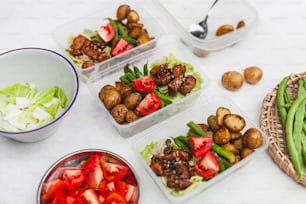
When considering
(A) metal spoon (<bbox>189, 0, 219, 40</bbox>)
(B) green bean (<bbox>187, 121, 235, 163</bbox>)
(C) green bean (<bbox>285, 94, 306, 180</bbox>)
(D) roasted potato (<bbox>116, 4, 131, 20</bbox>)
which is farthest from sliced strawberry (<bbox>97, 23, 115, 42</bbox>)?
(C) green bean (<bbox>285, 94, 306, 180</bbox>)

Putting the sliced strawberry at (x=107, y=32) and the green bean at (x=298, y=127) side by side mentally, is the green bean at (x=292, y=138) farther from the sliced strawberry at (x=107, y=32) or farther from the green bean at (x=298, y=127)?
the sliced strawberry at (x=107, y=32)

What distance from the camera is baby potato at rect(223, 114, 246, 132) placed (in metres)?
1.74

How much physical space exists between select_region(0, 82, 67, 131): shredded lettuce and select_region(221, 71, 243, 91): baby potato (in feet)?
2.20

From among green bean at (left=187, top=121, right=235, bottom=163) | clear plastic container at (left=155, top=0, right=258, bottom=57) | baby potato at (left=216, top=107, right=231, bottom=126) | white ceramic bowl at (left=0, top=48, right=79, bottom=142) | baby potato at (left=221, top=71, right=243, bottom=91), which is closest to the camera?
green bean at (left=187, top=121, right=235, bottom=163)

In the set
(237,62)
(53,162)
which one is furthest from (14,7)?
(237,62)

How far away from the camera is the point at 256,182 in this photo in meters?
1.78

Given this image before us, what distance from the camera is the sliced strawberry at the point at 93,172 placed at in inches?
64.5

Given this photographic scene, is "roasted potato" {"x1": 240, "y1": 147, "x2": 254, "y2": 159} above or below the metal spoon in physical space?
below

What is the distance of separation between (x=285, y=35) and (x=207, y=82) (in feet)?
1.92

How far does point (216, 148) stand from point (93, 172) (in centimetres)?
44

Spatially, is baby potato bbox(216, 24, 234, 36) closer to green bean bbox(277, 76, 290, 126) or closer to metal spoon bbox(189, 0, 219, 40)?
metal spoon bbox(189, 0, 219, 40)

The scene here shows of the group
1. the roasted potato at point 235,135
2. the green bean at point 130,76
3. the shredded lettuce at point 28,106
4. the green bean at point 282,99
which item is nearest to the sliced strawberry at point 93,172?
the shredded lettuce at point 28,106

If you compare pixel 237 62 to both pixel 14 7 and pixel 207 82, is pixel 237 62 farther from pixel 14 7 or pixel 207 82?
pixel 14 7

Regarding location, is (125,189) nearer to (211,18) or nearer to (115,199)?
(115,199)
